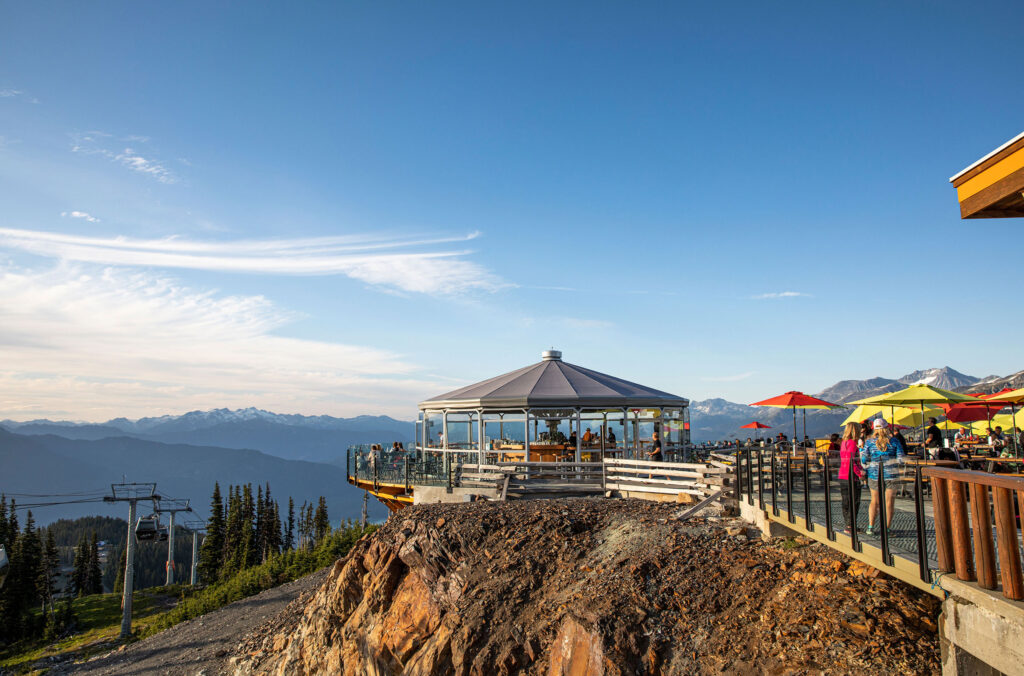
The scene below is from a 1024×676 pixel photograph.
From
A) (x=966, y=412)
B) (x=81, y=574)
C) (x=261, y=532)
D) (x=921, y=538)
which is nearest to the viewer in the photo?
(x=921, y=538)

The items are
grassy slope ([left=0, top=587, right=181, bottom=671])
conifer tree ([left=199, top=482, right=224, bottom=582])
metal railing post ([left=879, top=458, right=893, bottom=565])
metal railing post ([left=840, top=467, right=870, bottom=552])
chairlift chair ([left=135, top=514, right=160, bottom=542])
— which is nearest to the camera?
metal railing post ([left=879, top=458, right=893, bottom=565])

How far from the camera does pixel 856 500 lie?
8.28 metres

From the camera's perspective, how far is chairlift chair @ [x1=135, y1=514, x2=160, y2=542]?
140ft

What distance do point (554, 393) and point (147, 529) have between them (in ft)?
121

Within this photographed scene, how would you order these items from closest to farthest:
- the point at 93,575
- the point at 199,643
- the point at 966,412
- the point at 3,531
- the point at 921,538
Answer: the point at 921,538 → the point at 199,643 → the point at 966,412 → the point at 3,531 → the point at 93,575

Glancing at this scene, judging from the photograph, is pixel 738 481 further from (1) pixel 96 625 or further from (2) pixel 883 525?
(1) pixel 96 625

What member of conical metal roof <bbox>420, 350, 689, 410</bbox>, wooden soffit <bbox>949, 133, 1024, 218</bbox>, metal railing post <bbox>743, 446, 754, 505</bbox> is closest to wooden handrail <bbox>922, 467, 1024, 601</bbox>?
wooden soffit <bbox>949, 133, 1024, 218</bbox>

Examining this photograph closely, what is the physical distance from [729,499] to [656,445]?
529 cm

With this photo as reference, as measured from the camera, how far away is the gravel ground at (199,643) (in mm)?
19453

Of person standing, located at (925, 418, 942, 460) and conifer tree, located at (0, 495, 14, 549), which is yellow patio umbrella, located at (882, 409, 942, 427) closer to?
person standing, located at (925, 418, 942, 460)

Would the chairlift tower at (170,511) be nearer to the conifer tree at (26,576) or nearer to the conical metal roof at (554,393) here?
the conifer tree at (26,576)

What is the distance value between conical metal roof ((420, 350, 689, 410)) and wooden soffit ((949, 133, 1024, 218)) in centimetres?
1329

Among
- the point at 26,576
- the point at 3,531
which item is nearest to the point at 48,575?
the point at 26,576

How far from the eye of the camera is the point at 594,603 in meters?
9.58
